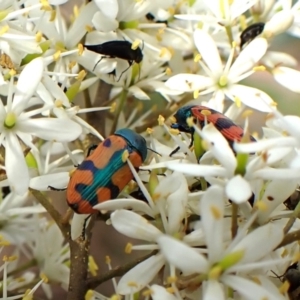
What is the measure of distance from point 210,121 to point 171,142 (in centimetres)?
23

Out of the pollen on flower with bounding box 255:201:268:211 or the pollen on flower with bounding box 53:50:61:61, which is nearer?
the pollen on flower with bounding box 255:201:268:211

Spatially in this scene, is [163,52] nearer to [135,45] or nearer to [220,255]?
[135,45]

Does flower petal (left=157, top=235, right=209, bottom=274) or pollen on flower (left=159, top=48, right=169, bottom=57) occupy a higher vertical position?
pollen on flower (left=159, top=48, right=169, bottom=57)

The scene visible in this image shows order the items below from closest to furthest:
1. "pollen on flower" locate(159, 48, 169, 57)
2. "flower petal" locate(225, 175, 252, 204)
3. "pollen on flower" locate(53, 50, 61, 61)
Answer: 1. "flower petal" locate(225, 175, 252, 204)
2. "pollen on flower" locate(53, 50, 61, 61)
3. "pollen on flower" locate(159, 48, 169, 57)

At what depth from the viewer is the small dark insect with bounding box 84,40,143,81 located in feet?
3.09

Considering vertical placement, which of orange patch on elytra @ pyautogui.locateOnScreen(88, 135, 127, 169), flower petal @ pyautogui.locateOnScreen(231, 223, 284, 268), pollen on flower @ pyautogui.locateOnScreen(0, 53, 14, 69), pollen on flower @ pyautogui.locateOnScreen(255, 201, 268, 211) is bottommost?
flower petal @ pyautogui.locateOnScreen(231, 223, 284, 268)

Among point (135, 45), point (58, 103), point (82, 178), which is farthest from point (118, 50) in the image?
point (82, 178)

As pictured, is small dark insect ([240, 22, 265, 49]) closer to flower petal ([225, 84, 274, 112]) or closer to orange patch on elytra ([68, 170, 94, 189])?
flower petal ([225, 84, 274, 112])

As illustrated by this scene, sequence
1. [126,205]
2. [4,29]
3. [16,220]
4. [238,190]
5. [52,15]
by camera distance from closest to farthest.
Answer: [238,190], [126,205], [4,29], [52,15], [16,220]

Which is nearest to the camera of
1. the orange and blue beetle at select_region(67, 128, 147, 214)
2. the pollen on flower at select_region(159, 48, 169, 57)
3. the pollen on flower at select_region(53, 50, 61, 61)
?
the orange and blue beetle at select_region(67, 128, 147, 214)

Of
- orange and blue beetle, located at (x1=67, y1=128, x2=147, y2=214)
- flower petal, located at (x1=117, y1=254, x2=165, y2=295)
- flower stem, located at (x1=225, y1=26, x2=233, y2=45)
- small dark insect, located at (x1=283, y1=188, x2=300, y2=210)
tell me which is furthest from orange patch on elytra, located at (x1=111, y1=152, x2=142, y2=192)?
flower stem, located at (x1=225, y1=26, x2=233, y2=45)

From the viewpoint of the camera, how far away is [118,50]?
954 mm

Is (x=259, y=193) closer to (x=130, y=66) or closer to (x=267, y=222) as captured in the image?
(x=267, y=222)

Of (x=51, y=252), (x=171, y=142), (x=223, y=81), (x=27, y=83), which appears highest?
(x=27, y=83)
